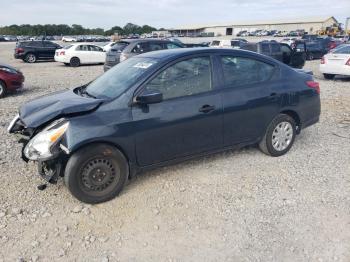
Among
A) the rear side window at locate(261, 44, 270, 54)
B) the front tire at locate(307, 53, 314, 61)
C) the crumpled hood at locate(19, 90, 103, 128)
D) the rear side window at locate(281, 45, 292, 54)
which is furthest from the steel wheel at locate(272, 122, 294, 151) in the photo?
the front tire at locate(307, 53, 314, 61)

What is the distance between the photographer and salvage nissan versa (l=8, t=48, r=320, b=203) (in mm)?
3680

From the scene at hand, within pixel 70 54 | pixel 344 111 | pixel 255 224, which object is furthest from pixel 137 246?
pixel 70 54

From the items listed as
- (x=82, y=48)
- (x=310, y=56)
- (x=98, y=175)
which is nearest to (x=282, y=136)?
(x=98, y=175)

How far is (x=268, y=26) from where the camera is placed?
106 metres

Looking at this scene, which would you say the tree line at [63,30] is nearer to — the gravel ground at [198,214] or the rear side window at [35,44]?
the rear side window at [35,44]

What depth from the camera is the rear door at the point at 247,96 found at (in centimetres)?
455

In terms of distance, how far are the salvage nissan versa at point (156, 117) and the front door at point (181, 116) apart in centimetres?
1

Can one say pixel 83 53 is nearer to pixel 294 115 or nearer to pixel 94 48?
pixel 94 48

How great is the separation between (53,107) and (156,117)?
3.94ft

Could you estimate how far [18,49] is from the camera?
2202 cm

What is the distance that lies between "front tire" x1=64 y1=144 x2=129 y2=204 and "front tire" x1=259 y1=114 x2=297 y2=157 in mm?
2242

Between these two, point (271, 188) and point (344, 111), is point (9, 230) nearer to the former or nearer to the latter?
point (271, 188)

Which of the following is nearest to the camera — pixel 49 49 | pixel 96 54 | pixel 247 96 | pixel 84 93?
pixel 84 93

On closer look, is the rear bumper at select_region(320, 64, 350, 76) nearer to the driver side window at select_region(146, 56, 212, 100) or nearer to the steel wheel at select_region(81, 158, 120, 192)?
A: the driver side window at select_region(146, 56, 212, 100)
